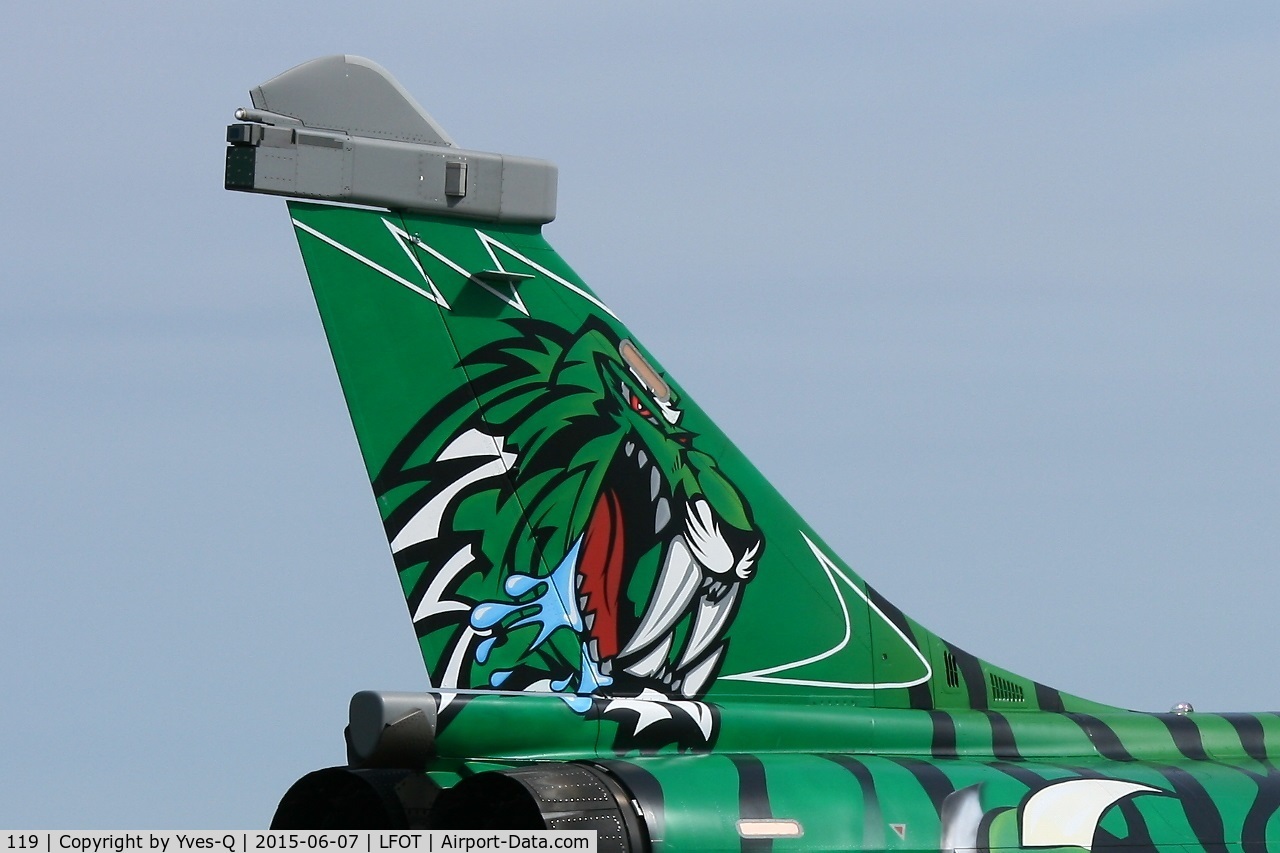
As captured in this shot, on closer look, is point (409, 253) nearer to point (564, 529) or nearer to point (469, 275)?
point (469, 275)

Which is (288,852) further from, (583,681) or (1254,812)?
(1254,812)

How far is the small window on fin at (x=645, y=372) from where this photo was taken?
33.3 feet

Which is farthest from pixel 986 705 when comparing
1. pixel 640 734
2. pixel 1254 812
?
pixel 640 734

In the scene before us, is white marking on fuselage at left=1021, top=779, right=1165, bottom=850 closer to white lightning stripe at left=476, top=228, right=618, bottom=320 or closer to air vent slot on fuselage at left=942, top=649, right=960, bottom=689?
air vent slot on fuselage at left=942, top=649, right=960, bottom=689

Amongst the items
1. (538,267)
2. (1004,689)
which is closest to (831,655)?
(1004,689)

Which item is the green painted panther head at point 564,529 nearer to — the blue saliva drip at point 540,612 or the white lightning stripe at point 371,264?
the blue saliva drip at point 540,612

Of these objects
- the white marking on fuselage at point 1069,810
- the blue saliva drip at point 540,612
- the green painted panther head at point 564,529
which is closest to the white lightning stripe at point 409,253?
the green painted panther head at point 564,529

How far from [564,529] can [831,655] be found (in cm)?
157

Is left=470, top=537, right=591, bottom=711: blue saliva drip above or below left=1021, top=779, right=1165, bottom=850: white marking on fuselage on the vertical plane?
above

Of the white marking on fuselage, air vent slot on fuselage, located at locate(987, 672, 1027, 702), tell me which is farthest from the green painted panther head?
the white marking on fuselage

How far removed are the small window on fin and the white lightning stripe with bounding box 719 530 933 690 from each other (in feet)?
3.49

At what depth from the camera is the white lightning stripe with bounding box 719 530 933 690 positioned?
977cm

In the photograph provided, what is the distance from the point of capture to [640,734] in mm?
8984

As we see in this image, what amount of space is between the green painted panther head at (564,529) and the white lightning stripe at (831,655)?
0.81 ft
